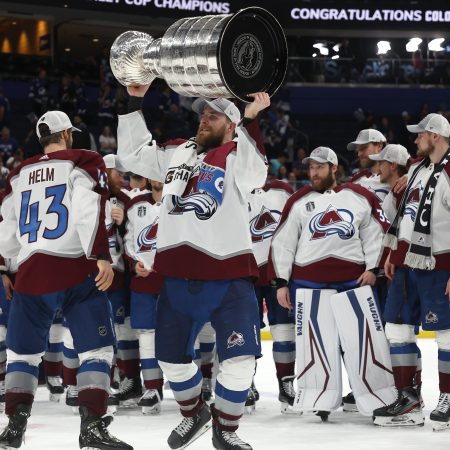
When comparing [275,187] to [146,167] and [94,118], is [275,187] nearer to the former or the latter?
[146,167]

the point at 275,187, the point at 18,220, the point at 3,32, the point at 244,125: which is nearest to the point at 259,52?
the point at 244,125

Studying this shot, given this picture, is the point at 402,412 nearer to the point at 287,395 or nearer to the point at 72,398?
the point at 287,395

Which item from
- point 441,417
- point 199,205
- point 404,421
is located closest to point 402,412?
point 404,421

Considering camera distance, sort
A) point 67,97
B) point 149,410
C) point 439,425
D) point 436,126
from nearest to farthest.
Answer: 1. point 439,425
2. point 436,126
3. point 149,410
4. point 67,97

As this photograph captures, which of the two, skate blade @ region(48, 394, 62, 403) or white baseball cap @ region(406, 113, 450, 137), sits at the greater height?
white baseball cap @ region(406, 113, 450, 137)

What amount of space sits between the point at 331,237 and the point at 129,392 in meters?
1.79

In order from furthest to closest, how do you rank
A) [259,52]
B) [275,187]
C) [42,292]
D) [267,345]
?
[267,345] < [275,187] < [42,292] < [259,52]

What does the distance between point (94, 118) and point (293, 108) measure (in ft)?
13.7

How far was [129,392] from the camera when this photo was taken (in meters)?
7.12

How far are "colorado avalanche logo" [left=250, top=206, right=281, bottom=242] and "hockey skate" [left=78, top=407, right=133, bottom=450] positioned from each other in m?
2.51

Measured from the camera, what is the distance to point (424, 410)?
22.3 feet

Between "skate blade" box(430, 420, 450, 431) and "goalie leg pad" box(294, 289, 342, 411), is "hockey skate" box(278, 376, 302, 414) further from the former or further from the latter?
"skate blade" box(430, 420, 450, 431)

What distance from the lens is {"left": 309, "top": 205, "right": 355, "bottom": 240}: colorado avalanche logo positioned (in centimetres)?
642

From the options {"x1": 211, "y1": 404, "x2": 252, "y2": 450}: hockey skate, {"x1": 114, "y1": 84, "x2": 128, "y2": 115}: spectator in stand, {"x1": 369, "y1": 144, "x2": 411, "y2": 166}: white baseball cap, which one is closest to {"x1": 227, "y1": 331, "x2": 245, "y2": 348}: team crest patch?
{"x1": 211, "y1": 404, "x2": 252, "y2": 450}: hockey skate
